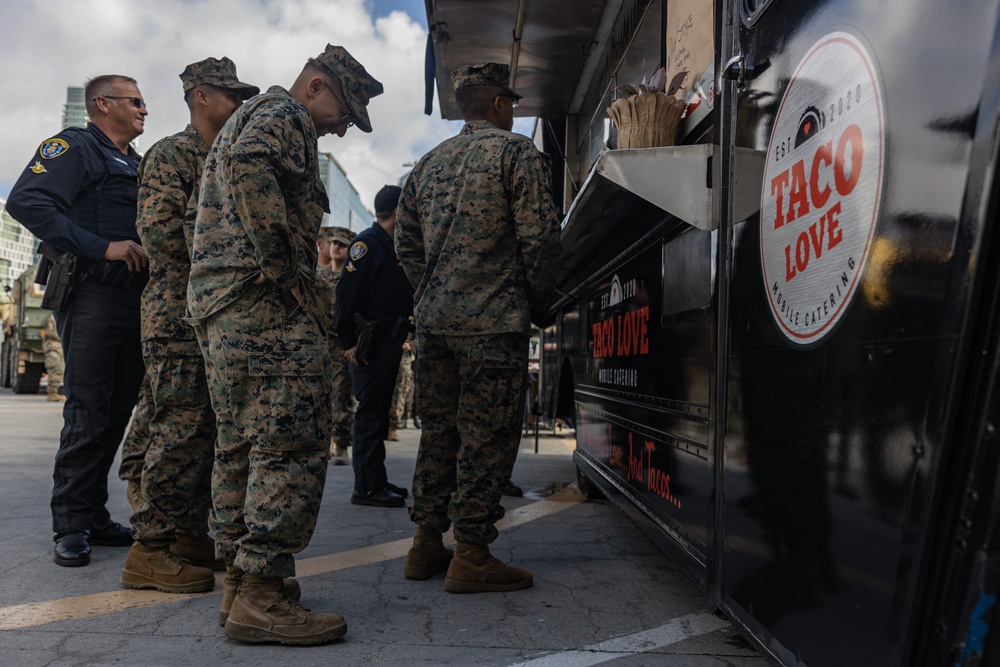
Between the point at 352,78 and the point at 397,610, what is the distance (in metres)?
1.78

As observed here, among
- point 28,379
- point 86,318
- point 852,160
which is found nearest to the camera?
point 852,160

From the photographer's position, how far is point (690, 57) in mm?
2904

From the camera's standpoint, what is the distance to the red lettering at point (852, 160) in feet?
4.76

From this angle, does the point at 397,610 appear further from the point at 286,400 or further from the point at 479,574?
the point at 286,400

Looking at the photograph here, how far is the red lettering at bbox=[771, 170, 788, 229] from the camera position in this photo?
180 centimetres

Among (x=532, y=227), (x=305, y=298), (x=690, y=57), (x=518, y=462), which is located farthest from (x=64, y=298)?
(x=518, y=462)

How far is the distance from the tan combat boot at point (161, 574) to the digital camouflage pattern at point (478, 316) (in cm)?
81

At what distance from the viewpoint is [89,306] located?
3385mm

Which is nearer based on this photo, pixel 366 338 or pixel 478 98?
pixel 478 98

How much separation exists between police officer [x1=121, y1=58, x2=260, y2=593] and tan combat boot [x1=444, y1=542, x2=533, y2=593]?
2.90 ft

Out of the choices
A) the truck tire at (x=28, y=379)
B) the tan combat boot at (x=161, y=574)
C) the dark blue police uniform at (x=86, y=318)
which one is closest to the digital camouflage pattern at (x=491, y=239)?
the tan combat boot at (x=161, y=574)

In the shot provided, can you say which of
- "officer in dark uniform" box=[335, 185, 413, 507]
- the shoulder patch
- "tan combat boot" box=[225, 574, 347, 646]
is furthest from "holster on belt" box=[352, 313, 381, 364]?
"tan combat boot" box=[225, 574, 347, 646]

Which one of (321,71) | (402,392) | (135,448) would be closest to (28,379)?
(402,392)

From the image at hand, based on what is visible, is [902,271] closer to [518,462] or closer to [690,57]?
[690,57]
